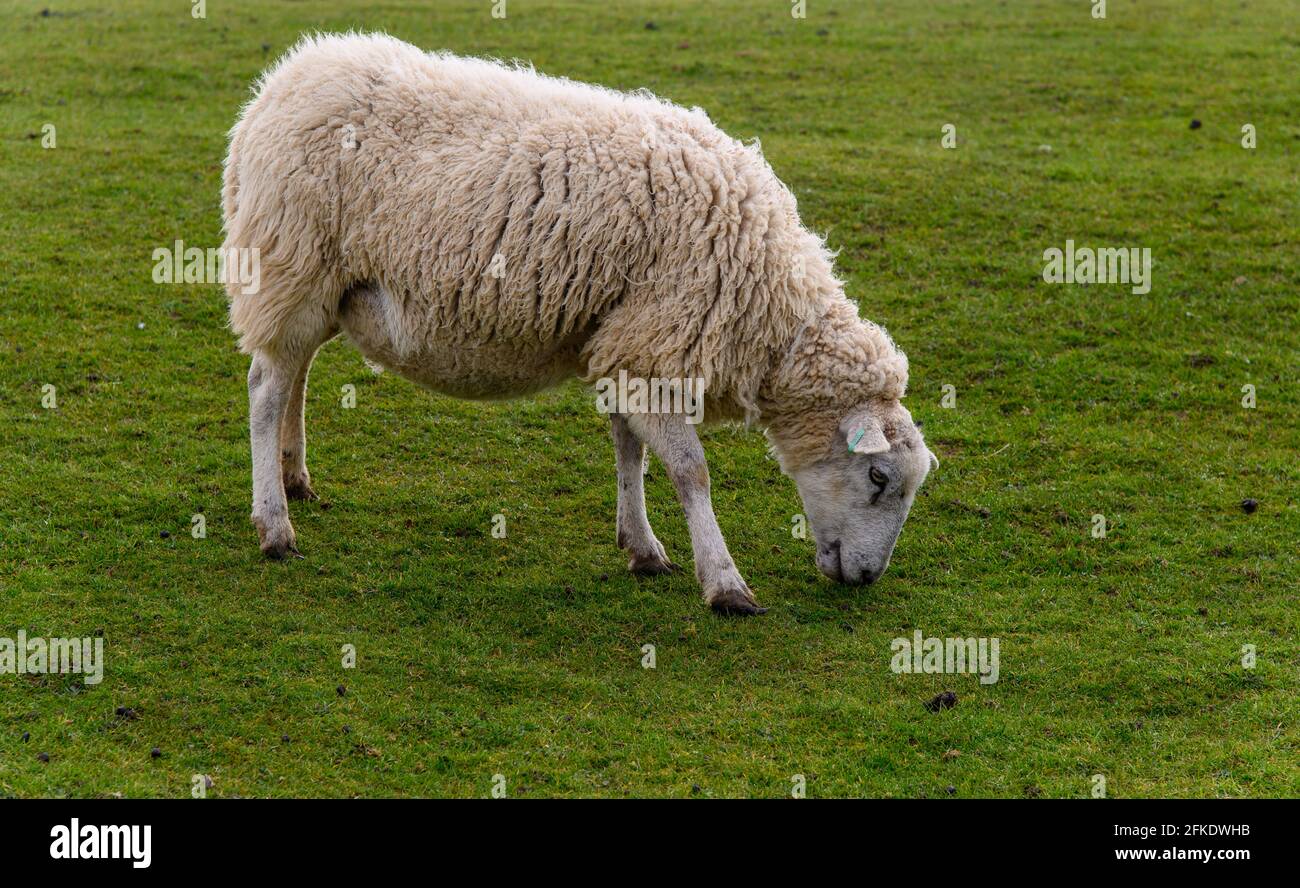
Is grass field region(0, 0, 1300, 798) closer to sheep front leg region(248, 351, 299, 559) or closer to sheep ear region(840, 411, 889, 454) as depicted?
sheep front leg region(248, 351, 299, 559)

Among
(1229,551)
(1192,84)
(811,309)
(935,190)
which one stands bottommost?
(1229,551)

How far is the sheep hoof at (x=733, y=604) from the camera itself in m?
8.58

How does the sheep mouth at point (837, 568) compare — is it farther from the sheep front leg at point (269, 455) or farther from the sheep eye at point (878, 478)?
the sheep front leg at point (269, 455)

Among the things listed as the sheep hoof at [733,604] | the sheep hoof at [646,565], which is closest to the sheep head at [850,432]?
the sheep hoof at [733,604]

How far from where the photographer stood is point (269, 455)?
9008 mm

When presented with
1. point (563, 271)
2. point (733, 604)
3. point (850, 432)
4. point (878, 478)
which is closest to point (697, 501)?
point (733, 604)

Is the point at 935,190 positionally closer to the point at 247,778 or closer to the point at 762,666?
the point at 762,666

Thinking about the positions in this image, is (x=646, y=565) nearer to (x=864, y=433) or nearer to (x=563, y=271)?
(x=864, y=433)

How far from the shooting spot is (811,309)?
8.54 meters

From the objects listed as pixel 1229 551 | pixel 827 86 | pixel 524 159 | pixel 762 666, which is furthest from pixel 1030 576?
pixel 827 86

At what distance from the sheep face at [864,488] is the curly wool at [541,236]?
23cm

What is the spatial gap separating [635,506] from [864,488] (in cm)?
Result: 161

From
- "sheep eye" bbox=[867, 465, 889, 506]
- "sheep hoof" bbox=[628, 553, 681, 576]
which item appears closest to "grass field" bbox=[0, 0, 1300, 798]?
"sheep hoof" bbox=[628, 553, 681, 576]
